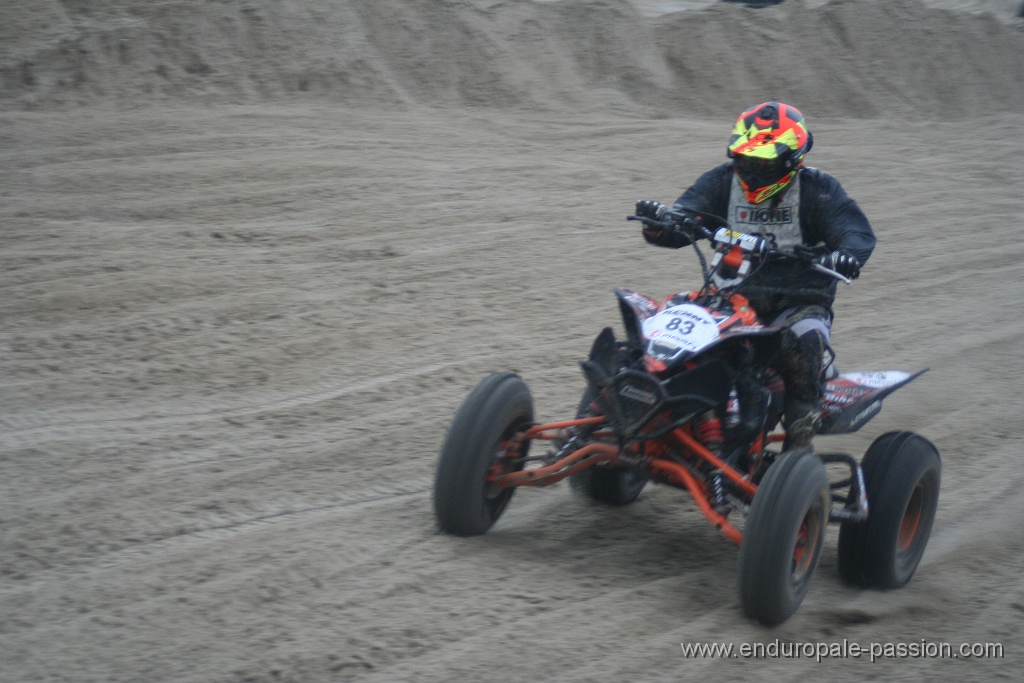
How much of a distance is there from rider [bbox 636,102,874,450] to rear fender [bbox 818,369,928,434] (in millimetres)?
140

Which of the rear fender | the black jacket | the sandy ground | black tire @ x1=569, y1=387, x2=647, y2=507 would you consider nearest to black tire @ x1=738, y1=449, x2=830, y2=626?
the sandy ground

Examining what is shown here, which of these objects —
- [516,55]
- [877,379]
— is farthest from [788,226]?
[516,55]

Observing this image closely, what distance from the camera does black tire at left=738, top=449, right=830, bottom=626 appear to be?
165 inches

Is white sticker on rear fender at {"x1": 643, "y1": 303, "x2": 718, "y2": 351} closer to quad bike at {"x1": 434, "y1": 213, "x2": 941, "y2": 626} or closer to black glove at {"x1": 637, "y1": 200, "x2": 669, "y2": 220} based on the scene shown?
quad bike at {"x1": 434, "y1": 213, "x2": 941, "y2": 626}

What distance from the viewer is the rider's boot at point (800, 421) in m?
5.05

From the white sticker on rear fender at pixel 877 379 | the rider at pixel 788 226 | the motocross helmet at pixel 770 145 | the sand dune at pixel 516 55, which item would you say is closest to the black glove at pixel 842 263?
the rider at pixel 788 226

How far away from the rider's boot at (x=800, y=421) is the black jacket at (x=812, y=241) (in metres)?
0.51

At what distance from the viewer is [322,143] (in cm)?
1209

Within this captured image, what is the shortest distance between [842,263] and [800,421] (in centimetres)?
→ 79

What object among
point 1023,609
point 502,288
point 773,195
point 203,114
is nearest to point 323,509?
point 773,195

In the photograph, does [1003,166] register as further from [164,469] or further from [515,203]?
[164,469]

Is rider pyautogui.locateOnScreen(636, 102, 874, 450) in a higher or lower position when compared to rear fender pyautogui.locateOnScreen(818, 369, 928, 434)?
higher

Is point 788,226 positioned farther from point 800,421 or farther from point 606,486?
point 606,486

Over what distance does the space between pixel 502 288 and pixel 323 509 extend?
4.01 m
